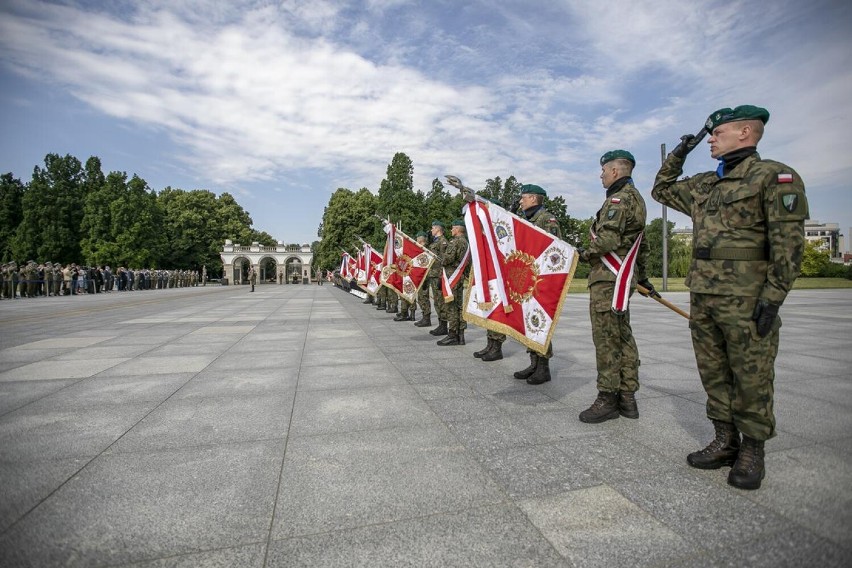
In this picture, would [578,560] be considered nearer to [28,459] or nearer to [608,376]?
[608,376]

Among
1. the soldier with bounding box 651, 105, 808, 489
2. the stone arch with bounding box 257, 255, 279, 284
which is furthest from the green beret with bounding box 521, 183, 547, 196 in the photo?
the stone arch with bounding box 257, 255, 279, 284

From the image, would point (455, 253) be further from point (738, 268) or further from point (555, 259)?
point (738, 268)

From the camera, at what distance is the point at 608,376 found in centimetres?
390

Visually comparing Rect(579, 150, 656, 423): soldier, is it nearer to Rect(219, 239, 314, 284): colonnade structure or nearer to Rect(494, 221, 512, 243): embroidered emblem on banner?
Rect(494, 221, 512, 243): embroidered emblem on banner

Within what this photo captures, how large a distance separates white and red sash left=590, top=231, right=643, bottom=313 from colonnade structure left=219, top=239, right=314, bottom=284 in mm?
73330

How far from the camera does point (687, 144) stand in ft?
10.5

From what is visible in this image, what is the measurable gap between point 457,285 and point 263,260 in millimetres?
75197

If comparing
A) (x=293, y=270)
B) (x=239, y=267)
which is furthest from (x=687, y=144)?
(x=293, y=270)

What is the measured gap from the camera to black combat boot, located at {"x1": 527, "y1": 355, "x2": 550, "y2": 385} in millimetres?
5172

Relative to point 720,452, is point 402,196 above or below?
above

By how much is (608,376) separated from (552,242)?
1412mm

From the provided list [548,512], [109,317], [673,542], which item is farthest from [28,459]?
[109,317]

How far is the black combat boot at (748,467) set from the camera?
264 centimetres

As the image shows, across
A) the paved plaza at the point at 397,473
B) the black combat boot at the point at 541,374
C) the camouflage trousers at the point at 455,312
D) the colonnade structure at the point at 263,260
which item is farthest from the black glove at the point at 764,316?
the colonnade structure at the point at 263,260
